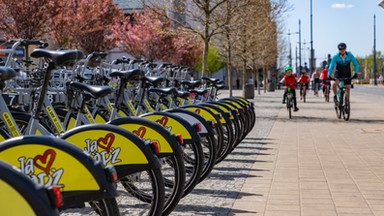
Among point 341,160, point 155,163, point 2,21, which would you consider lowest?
point 341,160

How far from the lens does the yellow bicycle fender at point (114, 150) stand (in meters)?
3.88

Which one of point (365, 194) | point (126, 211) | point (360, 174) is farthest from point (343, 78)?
point (126, 211)

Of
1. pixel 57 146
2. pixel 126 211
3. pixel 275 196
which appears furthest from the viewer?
pixel 275 196

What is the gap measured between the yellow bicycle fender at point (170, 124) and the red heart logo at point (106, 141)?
4.62 feet

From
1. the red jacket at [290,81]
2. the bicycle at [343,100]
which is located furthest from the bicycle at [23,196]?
the red jacket at [290,81]

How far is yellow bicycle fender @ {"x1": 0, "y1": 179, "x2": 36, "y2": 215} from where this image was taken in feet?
7.67

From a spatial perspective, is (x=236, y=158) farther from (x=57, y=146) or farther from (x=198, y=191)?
(x=57, y=146)

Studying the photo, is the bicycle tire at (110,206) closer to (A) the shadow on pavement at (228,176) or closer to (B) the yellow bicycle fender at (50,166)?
(B) the yellow bicycle fender at (50,166)

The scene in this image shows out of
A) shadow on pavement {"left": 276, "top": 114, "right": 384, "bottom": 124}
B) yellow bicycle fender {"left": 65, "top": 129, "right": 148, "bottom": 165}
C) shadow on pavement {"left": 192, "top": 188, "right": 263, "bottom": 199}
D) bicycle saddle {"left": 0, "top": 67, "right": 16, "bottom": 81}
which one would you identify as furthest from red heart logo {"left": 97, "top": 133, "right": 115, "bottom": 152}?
shadow on pavement {"left": 276, "top": 114, "right": 384, "bottom": 124}

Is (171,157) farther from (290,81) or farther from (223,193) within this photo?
(290,81)

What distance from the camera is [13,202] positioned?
2355 mm

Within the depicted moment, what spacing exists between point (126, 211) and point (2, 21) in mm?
14628

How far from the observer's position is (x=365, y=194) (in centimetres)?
586

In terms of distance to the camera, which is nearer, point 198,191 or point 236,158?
point 198,191
